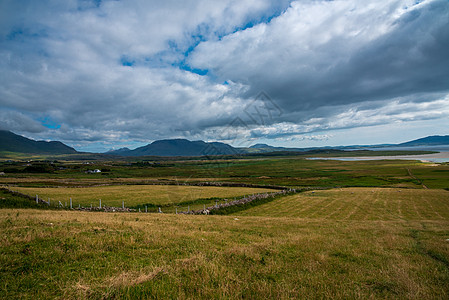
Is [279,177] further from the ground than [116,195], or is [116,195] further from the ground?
[116,195]

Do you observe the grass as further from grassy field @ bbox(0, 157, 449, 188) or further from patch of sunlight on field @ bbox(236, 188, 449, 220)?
grassy field @ bbox(0, 157, 449, 188)

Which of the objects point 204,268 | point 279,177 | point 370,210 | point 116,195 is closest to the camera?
point 204,268

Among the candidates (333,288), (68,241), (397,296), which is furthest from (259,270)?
(68,241)

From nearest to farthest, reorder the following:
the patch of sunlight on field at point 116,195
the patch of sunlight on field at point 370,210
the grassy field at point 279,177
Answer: the patch of sunlight on field at point 370,210
the patch of sunlight on field at point 116,195
the grassy field at point 279,177

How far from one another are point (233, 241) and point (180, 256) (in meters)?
3.41

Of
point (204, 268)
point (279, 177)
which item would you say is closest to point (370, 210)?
point (204, 268)

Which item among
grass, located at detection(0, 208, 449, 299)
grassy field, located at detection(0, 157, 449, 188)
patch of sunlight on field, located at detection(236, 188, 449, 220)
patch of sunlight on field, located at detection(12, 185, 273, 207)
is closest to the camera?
grass, located at detection(0, 208, 449, 299)

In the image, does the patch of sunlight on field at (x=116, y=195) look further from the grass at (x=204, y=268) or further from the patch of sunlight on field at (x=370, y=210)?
the grass at (x=204, y=268)

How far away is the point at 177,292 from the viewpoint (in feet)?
17.3

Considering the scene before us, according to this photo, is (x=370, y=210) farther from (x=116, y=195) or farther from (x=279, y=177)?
(x=279, y=177)

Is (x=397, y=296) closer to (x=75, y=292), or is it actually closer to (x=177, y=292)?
(x=177, y=292)

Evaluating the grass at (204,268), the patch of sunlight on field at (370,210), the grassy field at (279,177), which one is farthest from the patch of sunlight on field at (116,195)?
the grass at (204,268)

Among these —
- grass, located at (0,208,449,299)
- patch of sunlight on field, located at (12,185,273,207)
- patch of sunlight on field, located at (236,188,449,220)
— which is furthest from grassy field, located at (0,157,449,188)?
grass, located at (0,208,449,299)

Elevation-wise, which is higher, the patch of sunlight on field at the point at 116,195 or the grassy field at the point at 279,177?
the patch of sunlight on field at the point at 116,195
